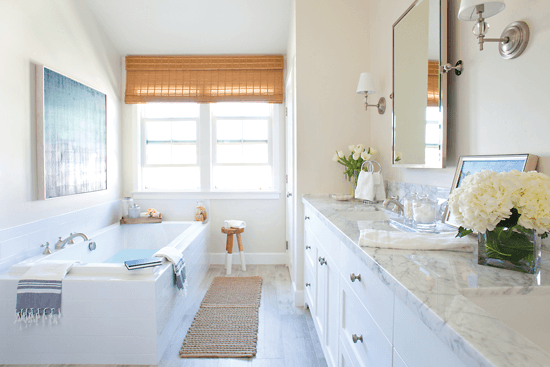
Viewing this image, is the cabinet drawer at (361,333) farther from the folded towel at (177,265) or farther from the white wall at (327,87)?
the white wall at (327,87)

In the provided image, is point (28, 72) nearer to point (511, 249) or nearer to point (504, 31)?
point (504, 31)

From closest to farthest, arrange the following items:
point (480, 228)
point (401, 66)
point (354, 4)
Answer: point (480, 228) → point (401, 66) → point (354, 4)

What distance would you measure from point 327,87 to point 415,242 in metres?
1.87

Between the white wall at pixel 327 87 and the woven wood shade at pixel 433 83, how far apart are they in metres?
1.06

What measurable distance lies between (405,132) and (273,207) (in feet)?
7.22

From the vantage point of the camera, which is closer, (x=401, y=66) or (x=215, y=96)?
(x=401, y=66)

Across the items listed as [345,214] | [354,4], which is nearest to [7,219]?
[345,214]

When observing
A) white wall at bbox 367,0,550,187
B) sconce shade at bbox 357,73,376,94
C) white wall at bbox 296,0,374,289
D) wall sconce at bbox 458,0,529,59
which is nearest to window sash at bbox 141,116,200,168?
white wall at bbox 296,0,374,289

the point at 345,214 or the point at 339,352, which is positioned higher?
the point at 345,214

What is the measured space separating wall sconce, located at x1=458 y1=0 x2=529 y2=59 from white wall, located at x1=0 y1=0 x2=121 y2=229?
2.57m

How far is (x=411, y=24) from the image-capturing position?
1.95 m

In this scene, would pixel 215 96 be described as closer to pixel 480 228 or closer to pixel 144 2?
pixel 144 2

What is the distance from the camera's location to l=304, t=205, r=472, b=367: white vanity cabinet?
744 mm

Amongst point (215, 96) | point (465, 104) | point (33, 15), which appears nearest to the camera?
point (465, 104)
